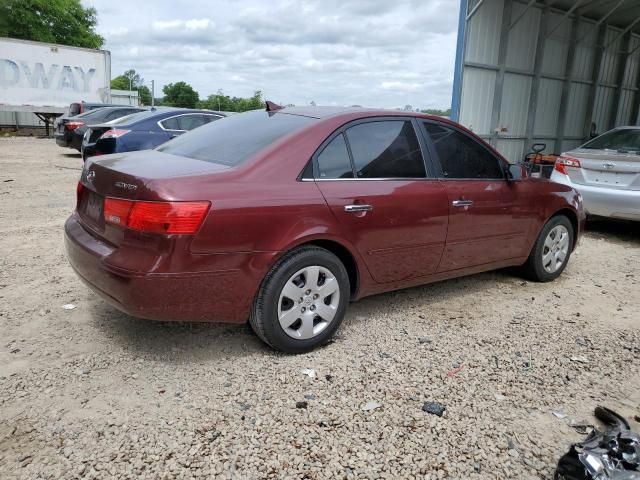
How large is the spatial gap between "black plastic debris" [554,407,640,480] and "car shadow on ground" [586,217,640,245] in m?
5.60

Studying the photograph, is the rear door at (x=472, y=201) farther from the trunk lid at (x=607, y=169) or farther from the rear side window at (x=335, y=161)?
the trunk lid at (x=607, y=169)

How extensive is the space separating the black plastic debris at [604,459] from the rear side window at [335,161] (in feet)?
6.53

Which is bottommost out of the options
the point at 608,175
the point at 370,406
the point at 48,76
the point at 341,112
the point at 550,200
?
the point at 370,406

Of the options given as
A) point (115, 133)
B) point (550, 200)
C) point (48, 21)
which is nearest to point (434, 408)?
point (550, 200)

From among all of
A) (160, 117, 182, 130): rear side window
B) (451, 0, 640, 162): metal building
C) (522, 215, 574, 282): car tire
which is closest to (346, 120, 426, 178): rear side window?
(522, 215, 574, 282): car tire

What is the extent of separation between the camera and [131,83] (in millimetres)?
102625

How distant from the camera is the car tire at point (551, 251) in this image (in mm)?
4848

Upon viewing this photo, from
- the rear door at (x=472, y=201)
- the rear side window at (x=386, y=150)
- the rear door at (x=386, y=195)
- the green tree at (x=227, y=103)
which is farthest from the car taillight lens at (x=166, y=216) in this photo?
the green tree at (x=227, y=103)

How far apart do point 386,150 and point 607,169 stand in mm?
4447

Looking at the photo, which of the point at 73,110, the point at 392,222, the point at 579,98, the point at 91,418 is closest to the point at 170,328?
the point at 91,418

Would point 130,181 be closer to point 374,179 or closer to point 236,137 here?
point 236,137

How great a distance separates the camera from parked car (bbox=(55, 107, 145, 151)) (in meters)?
13.7

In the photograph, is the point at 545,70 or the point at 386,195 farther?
the point at 545,70

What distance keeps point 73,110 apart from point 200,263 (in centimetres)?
1826
